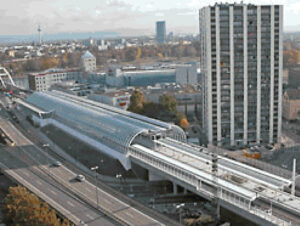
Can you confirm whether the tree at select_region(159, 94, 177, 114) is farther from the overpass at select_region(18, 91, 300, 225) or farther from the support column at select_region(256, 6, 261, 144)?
the support column at select_region(256, 6, 261, 144)

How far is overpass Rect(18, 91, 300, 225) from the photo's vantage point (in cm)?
2095

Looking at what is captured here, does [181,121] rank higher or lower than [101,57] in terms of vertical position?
lower

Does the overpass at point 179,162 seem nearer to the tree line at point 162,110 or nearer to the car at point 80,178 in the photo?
the car at point 80,178

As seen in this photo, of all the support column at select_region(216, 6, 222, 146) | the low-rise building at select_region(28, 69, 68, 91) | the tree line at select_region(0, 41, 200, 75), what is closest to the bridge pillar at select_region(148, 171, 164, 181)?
the support column at select_region(216, 6, 222, 146)

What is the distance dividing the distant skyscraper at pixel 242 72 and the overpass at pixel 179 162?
7.04 metres

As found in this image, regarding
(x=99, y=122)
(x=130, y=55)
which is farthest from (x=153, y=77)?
(x=130, y=55)

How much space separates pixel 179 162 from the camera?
26.8 meters

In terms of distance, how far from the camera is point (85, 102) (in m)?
47.2

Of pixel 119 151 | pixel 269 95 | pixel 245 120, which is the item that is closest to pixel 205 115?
pixel 245 120

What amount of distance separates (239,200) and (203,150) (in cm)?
894

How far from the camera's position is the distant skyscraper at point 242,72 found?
120ft

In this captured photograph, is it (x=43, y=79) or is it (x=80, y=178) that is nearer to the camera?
(x=80, y=178)

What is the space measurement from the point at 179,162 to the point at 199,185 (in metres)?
3.36

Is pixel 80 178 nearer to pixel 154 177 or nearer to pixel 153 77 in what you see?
pixel 154 177
